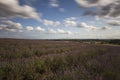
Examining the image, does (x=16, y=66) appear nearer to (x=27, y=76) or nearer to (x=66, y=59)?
(x=27, y=76)

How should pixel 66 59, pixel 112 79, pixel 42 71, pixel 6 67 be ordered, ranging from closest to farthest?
pixel 112 79
pixel 6 67
pixel 42 71
pixel 66 59

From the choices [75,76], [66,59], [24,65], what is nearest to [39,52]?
[66,59]

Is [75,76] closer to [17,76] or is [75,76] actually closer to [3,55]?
[17,76]

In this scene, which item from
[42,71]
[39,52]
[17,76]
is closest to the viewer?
[17,76]

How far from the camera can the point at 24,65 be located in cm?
584

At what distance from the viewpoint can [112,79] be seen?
13.2 feet

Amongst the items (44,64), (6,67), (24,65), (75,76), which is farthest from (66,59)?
(75,76)

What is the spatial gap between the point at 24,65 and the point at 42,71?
33.2 inches

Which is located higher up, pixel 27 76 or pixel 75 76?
pixel 75 76

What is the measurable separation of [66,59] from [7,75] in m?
3.38

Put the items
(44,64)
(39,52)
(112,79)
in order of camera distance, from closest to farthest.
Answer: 1. (112,79)
2. (44,64)
3. (39,52)

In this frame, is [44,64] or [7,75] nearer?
[7,75]

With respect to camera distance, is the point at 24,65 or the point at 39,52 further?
the point at 39,52

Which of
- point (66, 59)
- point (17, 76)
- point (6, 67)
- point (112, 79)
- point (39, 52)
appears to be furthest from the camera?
point (39, 52)
